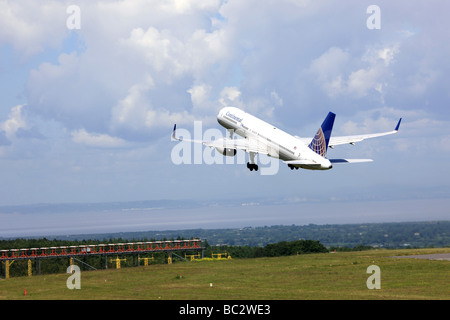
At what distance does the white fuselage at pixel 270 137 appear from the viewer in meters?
78.3

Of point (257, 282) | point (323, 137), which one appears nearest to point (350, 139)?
point (323, 137)

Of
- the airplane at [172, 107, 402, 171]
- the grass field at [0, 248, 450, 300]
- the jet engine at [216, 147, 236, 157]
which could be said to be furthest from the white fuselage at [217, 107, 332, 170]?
the grass field at [0, 248, 450, 300]

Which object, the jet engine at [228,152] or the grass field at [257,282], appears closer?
the grass field at [257,282]

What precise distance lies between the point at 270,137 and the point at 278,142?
2350mm

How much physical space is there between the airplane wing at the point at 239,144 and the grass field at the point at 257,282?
17.0m

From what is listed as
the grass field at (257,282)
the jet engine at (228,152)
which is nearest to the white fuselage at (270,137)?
the jet engine at (228,152)

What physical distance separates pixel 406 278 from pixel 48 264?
305 feet

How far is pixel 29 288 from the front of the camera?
268ft

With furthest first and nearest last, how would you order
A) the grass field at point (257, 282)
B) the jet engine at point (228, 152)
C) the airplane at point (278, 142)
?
the jet engine at point (228, 152) → the airplane at point (278, 142) → the grass field at point (257, 282)

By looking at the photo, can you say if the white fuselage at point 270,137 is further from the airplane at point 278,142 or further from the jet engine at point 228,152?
the jet engine at point 228,152

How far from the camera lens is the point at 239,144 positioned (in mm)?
87312

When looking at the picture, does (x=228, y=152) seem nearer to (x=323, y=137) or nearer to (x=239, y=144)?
(x=239, y=144)

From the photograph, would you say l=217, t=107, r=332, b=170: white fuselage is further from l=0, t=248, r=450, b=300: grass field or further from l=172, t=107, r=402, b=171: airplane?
l=0, t=248, r=450, b=300: grass field
